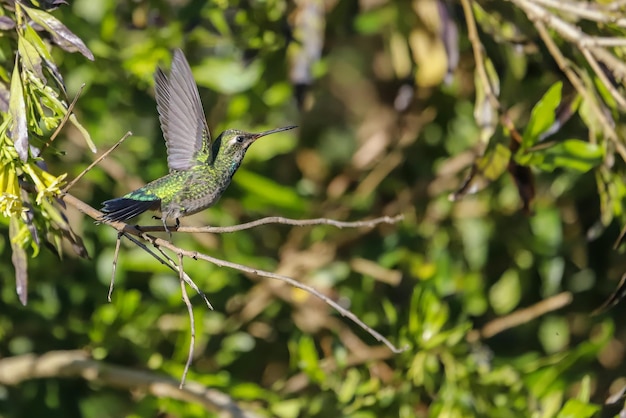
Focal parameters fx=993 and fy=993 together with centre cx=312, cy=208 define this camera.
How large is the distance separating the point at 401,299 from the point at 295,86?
1015mm

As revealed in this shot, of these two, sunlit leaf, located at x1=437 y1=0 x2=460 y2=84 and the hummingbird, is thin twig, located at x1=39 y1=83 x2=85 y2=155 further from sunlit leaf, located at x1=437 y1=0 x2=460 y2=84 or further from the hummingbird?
sunlit leaf, located at x1=437 y1=0 x2=460 y2=84

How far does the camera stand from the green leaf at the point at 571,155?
202 centimetres

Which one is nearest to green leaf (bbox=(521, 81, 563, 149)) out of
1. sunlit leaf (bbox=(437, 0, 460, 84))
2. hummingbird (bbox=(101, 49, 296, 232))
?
sunlit leaf (bbox=(437, 0, 460, 84))

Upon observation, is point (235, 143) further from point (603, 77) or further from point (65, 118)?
point (603, 77)

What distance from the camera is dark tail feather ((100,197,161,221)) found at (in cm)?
146

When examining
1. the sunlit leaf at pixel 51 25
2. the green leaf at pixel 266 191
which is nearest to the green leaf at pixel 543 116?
the green leaf at pixel 266 191

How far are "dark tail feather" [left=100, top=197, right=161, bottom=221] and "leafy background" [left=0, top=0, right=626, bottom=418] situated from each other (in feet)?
1.65

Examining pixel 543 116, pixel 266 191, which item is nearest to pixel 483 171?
pixel 543 116

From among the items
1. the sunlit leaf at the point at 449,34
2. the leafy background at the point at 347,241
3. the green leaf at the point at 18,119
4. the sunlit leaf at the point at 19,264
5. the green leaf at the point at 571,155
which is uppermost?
the green leaf at the point at 18,119

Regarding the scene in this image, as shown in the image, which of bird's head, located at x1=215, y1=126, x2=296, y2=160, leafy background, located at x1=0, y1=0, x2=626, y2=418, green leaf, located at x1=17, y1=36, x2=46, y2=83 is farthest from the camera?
leafy background, located at x1=0, y1=0, x2=626, y2=418

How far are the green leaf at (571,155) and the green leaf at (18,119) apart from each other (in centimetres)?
102

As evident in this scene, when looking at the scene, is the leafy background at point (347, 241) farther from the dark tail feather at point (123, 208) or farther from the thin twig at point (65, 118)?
the thin twig at point (65, 118)

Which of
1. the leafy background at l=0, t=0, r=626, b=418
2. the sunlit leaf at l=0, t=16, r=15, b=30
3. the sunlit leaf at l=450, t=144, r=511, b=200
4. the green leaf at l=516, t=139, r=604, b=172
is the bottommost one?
the leafy background at l=0, t=0, r=626, b=418

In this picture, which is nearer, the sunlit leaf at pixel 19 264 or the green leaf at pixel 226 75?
the sunlit leaf at pixel 19 264
